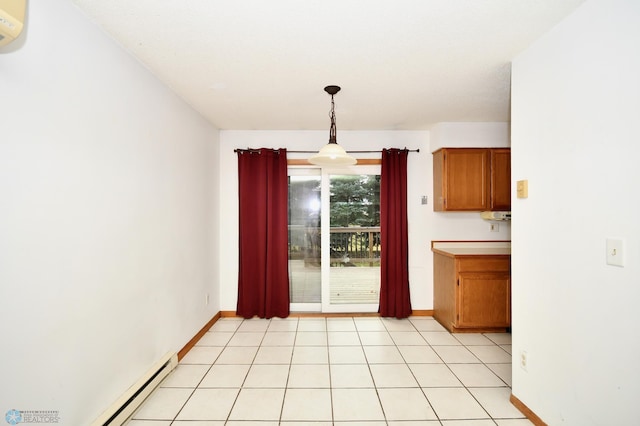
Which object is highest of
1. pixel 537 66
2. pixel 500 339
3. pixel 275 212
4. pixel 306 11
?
pixel 306 11

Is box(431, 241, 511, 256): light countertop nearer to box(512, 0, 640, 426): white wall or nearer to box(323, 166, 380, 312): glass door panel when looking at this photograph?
box(323, 166, 380, 312): glass door panel

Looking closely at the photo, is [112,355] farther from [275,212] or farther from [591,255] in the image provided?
[591,255]

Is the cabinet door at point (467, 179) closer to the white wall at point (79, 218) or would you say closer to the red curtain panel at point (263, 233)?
the red curtain panel at point (263, 233)

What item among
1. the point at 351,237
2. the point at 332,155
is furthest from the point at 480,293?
the point at 332,155

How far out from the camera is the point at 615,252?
1.45m

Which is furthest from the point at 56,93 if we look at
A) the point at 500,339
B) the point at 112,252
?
the point at 500,339

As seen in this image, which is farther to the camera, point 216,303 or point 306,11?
point 216,303

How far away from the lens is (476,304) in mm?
3414

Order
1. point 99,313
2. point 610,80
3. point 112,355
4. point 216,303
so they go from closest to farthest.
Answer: point 610,80 < point 99,313 < point 112,355 < point 216,303

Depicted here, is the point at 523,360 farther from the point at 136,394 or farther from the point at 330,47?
the point at 136,394

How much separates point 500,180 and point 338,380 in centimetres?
300

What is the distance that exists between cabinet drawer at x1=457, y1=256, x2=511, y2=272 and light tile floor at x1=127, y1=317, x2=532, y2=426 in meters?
0.76

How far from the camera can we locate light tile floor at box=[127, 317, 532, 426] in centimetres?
205

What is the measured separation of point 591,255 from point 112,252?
9.12 feet
